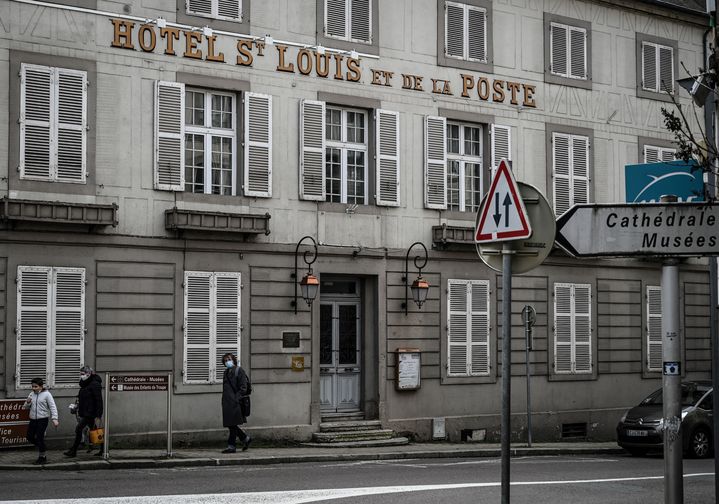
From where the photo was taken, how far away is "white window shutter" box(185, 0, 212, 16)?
69.0ft

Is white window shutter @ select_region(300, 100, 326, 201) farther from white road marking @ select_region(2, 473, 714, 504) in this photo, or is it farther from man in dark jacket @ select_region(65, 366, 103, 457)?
white road marking @ select_region(2, 473, 714, 504)

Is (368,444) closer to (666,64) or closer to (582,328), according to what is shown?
(582,328)

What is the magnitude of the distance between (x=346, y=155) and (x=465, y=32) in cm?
426

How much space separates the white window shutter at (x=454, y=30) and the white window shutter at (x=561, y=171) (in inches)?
133

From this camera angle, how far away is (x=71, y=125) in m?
19.6

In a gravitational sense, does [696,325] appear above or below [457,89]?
below

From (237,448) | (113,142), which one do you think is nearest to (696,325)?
(237,448)

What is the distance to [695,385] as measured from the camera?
75.5 ft

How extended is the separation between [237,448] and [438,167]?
7.80 m

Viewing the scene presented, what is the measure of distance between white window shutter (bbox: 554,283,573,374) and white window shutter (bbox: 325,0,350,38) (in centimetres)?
801

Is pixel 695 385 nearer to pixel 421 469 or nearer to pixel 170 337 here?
pixel 421 469

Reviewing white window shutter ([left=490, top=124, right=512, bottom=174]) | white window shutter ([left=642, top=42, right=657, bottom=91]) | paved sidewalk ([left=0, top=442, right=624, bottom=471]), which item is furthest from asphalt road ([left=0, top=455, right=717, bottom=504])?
white window shutter ([left=642, top=42, right=657, bottom=91])

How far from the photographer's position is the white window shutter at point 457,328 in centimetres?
2422

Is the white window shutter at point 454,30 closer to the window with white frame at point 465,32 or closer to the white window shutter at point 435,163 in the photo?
the window with white frame at point 465,32
